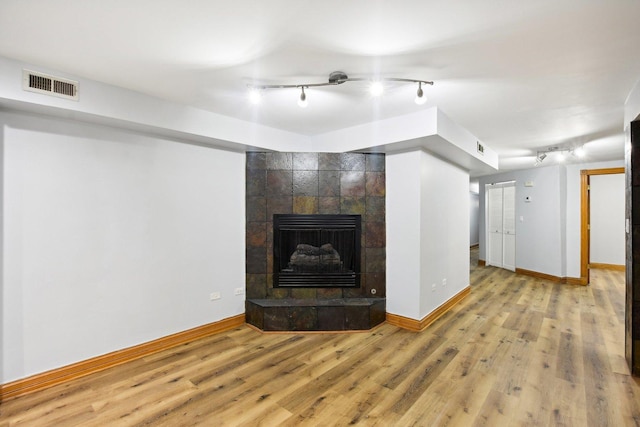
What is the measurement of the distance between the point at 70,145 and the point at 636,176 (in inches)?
185

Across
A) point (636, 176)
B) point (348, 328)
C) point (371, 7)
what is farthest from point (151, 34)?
point (636, 176)

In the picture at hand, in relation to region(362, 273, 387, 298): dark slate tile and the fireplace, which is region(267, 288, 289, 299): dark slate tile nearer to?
the fireplace

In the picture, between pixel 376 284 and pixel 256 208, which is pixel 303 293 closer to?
pixel 376 284

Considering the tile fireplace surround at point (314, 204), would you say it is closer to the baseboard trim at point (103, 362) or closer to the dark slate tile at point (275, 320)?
the dark slate tile at point (275, 320)

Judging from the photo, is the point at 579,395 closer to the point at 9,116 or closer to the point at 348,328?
the point at 348,328

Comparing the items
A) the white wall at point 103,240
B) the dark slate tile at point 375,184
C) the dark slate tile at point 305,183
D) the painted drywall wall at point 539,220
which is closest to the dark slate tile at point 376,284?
the dark slate tile at point 375,184

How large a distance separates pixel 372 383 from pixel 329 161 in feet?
7.95

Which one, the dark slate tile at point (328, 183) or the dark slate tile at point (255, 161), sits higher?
the dark slate tile at point (255, 161)

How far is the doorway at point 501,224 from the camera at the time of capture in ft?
21.5

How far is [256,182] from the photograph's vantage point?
3.63 meters

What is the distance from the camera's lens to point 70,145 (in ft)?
8.05

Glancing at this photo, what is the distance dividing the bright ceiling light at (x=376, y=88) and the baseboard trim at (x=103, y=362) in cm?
291

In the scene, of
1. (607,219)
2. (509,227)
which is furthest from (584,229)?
(607,219)

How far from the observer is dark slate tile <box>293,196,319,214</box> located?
12.0 feet
